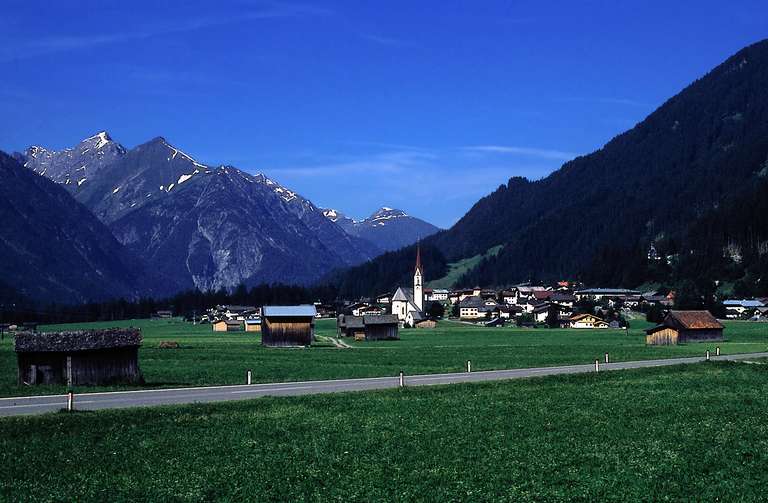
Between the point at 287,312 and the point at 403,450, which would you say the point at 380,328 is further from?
the point at 403,450

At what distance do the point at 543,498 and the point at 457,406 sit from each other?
1678cm

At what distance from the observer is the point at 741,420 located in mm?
33344

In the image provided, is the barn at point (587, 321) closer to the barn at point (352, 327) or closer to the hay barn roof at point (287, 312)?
the barn at point (352, 327)

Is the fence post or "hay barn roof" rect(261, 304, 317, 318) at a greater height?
"hay barn roof" rect(261, 304, 317, 318)

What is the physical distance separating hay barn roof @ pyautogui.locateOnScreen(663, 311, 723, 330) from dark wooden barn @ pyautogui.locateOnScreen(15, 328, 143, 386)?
7725 centimetres

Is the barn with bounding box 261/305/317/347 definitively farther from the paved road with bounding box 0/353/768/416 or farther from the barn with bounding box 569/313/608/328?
the barn with bounding box 569/313/608/328

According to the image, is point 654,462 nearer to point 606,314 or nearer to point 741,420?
point 741,420

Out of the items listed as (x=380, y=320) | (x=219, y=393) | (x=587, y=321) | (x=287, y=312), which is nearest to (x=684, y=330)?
(x=380, y=320)

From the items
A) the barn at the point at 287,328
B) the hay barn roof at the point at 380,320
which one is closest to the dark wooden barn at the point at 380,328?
the hay barn roof at the point at 380,320

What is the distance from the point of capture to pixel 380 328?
14075cm

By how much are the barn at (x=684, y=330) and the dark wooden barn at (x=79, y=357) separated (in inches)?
2936

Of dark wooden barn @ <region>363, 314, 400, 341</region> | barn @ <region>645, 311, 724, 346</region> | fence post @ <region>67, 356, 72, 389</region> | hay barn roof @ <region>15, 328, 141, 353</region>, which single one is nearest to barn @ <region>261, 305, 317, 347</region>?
dark wooden barn @ <region>363, 314, 400, 341</region>

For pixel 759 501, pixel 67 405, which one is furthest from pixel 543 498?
pixel 67 405

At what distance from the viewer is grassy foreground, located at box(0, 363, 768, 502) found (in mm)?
21875
